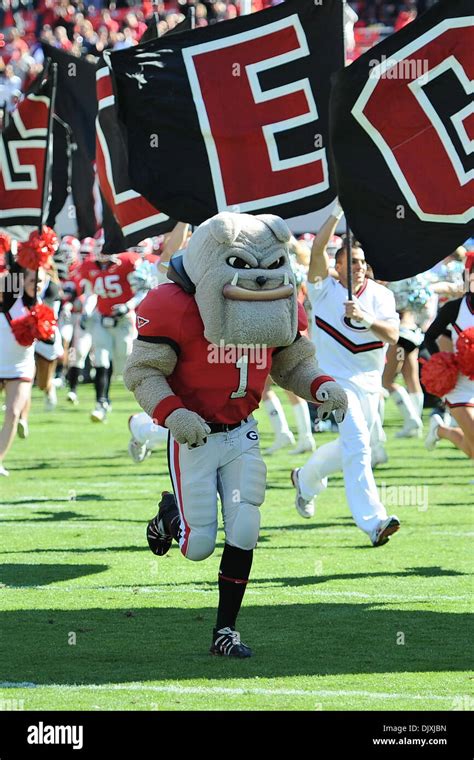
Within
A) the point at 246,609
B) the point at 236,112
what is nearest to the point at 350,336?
the point at 236,112

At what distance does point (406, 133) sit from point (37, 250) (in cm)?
449

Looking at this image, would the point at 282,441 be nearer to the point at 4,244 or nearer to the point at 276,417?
the point at 276,417

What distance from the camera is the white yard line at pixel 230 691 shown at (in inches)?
225

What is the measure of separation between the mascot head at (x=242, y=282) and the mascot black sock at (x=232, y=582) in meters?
0.95

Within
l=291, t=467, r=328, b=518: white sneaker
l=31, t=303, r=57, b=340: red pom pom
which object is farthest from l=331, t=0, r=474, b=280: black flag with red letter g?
l=31, t=303, r=57, b=340: red pom pom

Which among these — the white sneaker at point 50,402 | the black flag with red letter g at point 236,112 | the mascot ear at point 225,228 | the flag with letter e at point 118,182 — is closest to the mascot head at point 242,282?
the mascot ear at point 225,228

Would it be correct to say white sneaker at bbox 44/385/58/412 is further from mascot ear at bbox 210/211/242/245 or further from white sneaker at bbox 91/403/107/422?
mascot ear at bbox 210/211/242/245

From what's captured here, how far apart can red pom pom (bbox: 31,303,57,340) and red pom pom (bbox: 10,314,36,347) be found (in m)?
0.05

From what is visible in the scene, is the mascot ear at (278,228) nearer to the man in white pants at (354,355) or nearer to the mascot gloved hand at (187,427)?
the mascot gloved hand at (187,427)

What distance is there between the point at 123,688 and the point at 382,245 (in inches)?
127

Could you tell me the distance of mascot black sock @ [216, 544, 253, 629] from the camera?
651 centimetres

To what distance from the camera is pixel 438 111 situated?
8.12 meters

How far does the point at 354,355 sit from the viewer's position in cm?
945
